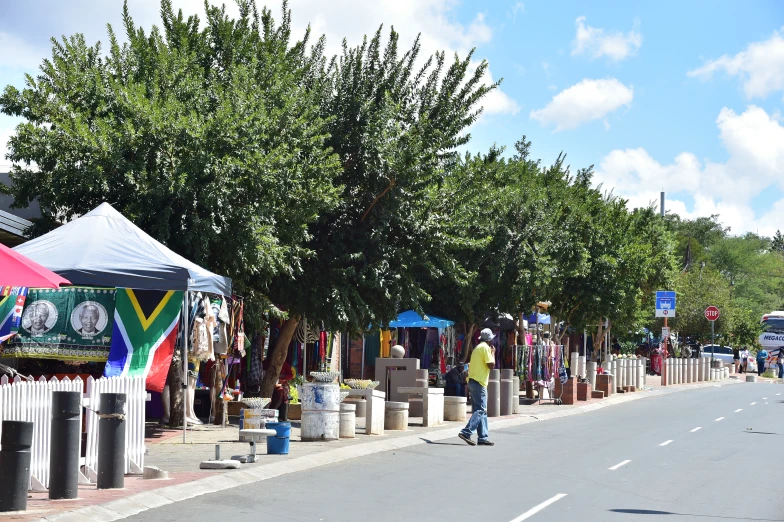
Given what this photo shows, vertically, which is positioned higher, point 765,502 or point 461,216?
point 461,216

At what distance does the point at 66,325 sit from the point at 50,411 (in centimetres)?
393

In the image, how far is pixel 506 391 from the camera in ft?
85.3

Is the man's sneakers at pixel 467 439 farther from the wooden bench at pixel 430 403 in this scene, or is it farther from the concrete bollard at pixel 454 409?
the concrete bollard at pixel 454 409

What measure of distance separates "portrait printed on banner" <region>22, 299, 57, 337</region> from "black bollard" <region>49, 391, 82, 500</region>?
13.7ft

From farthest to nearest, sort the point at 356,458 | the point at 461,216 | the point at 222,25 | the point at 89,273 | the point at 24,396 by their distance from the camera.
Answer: the point at 461,216
the point at 222,25
the point at 356,458
the point at 89,273
the point at 24,396

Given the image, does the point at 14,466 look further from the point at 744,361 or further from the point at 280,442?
the point at 744,361

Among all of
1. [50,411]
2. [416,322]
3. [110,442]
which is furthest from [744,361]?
[50,411]

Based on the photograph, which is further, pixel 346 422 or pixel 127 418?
pixel 346 422

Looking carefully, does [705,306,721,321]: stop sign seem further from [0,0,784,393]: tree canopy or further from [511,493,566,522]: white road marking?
[511,493,566,522]: white road marking

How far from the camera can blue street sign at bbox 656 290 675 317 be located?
46.4 m

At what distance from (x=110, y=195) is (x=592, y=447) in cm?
994

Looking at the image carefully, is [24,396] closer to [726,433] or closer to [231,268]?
[231,268]

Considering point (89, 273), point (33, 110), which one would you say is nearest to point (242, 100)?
point (33, 110)

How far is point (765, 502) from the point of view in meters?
12.2
